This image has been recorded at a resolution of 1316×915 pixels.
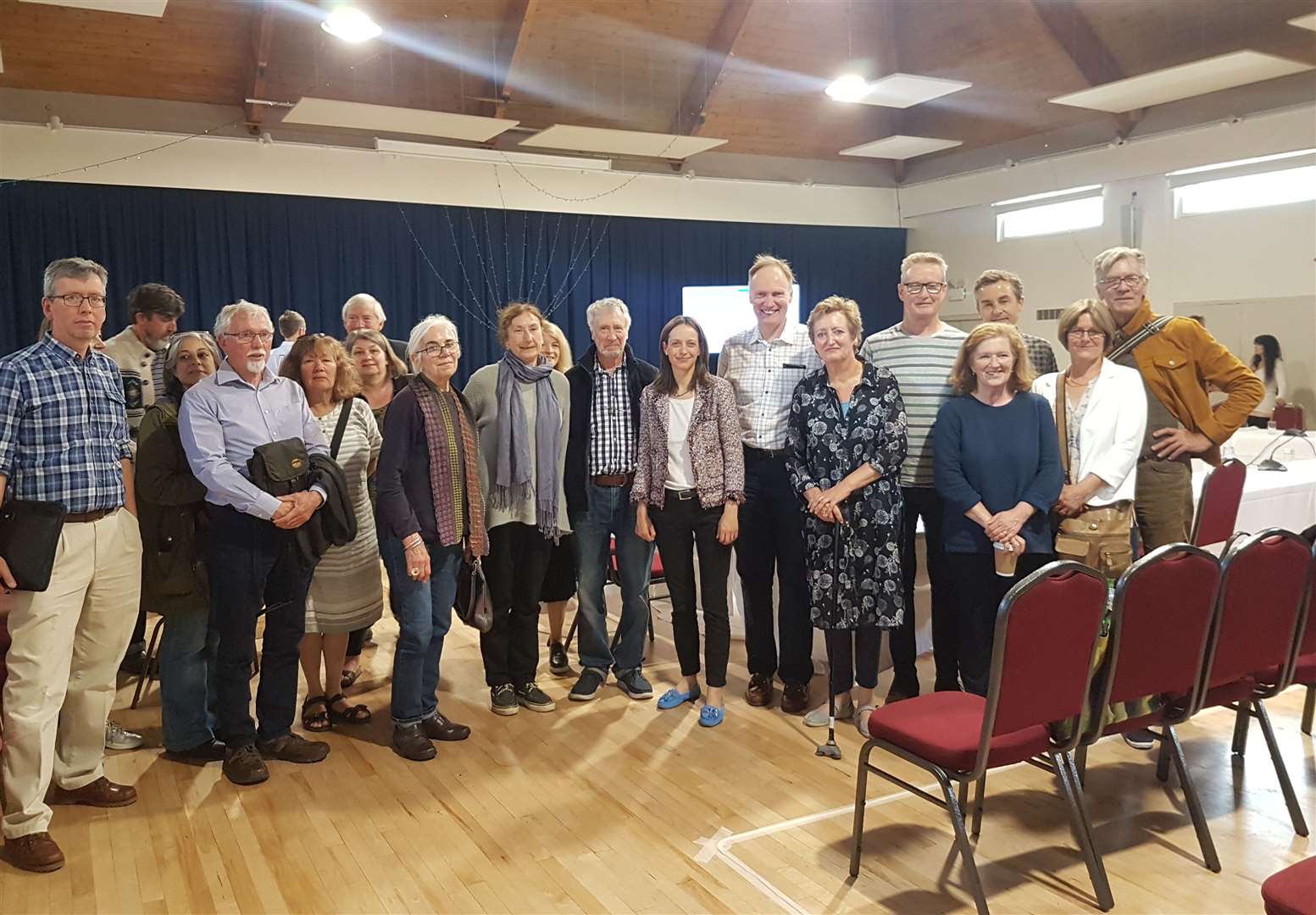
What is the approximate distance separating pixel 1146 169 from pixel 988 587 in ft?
25.0

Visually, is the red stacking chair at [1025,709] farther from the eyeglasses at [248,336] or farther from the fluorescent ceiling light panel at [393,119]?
the fluorescent ceiling light panel at [393,119]

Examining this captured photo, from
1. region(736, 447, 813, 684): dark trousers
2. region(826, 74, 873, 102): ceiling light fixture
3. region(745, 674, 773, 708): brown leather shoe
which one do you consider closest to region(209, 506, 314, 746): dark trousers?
region(736, 447, 813, 684): dark trousers

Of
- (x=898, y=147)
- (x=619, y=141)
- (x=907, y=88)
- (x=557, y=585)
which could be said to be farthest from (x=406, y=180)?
(x=557, y=585)

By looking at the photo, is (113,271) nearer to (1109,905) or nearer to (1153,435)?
(1153,435)

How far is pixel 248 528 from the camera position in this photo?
315 centimetres

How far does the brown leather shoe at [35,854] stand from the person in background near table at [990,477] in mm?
2849

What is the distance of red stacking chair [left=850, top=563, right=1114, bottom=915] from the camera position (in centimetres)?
225

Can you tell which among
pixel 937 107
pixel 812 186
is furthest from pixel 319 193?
pixel 937 107

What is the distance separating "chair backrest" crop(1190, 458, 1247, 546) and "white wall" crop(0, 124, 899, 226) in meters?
7.32

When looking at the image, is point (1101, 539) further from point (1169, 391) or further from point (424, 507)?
point (424, 507)

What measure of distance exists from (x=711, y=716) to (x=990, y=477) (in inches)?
54.6

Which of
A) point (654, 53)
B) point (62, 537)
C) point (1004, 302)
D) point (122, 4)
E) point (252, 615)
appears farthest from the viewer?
point (654, 53)

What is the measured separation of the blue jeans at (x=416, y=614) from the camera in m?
3.44

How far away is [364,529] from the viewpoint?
369cm
